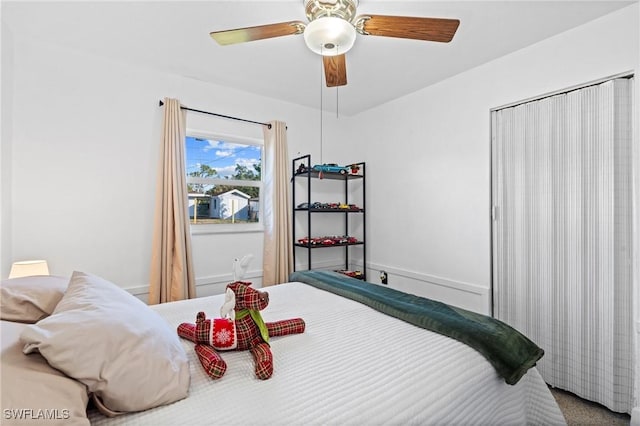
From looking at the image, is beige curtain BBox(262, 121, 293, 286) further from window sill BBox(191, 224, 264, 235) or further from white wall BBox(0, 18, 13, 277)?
white wall BBox(0, 18, 13, 277)

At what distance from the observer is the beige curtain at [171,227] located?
8.55ft

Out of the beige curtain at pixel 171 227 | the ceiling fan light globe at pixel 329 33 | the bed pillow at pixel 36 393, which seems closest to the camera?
the bed pillow at pixel 36 393

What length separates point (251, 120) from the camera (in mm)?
3260

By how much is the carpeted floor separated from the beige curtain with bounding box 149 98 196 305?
2.80 metres

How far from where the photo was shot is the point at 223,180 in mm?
3211

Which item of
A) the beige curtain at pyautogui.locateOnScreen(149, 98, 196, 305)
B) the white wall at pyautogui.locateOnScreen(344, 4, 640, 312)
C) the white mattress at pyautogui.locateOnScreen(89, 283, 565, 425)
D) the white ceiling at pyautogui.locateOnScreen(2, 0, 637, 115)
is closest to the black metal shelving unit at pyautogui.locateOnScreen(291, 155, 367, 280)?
the white wall at pyautogui.locateOnScreen(344, 4, 640, 312)

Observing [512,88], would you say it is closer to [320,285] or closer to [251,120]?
[320,285]

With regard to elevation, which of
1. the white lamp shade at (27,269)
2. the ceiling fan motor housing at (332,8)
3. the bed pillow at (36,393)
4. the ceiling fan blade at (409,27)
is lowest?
the bed pillow at (36,393)

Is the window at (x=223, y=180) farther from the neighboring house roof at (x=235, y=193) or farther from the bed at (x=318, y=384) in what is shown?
the bed at (x=318, y=384)

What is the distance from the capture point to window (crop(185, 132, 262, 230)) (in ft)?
10.0

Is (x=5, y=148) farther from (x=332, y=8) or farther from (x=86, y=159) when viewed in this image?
(x=332, y=8)

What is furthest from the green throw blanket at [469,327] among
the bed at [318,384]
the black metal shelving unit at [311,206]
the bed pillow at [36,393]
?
the black metal shelving unit at [311,206]

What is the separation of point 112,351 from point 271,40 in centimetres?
216

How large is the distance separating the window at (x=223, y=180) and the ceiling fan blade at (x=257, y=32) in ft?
5.14
